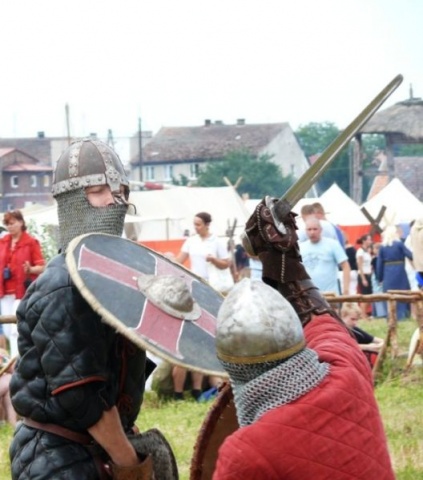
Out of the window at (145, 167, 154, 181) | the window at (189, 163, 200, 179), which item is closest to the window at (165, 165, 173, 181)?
the window at (145, 167, 154, 181)

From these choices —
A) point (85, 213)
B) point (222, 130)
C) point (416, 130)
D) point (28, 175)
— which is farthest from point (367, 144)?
point (85, 213)

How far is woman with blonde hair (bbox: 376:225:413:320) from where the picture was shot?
15242mm

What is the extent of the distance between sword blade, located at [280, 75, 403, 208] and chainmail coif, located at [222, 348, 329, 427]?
3.12 ft

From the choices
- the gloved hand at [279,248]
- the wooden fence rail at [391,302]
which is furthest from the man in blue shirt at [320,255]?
the gloved hand at [279,248]

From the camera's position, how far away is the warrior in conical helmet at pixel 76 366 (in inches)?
144

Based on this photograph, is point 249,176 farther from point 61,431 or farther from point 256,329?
point 256,329

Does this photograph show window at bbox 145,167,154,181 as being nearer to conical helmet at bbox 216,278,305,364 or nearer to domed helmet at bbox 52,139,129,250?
domed helmet at bbox 52,139,129,250

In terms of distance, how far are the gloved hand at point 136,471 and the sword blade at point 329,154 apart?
94cm

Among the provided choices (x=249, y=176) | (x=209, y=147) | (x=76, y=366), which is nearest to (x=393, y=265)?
(x=76, y=366)

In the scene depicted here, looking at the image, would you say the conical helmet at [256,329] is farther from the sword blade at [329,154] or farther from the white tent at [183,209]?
the white tent at [183,209]

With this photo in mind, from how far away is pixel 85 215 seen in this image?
3926 millimetres

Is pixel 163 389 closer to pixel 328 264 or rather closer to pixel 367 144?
pixel 328 264

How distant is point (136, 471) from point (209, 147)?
84.2 m

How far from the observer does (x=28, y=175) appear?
9300 cm
